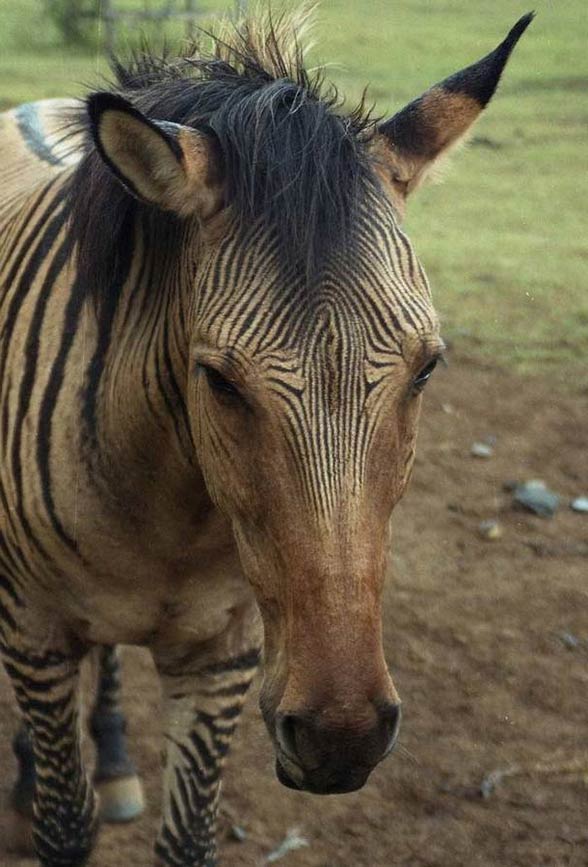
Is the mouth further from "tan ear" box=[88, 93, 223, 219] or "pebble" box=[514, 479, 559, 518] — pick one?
"pebble" box=[514, 479, 559, 518]

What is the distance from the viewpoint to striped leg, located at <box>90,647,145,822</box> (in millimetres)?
4160

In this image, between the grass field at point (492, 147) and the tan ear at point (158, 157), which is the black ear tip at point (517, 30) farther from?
the grass field at point (492, 147)

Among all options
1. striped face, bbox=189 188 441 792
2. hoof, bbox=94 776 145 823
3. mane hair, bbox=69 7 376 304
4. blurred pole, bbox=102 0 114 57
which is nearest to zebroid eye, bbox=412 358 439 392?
striped face, bbox=189 188 441 792

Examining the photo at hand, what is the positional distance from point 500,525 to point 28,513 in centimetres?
320

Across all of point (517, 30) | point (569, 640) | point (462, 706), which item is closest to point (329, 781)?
point (517, 30)

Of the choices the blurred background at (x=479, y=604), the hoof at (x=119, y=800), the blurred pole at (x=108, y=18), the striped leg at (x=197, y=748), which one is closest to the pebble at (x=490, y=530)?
the blurred background at (x=479, y=604)

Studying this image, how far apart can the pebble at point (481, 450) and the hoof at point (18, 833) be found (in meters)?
3.15

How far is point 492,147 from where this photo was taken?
12539mm

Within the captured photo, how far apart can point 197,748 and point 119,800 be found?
790mm

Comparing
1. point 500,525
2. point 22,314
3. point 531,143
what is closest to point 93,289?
point 22,314

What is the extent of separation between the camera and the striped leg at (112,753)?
4.16 meters

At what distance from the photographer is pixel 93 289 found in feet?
9.52

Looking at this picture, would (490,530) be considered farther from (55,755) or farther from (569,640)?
(55,755)

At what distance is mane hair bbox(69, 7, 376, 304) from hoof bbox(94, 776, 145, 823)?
195cm
